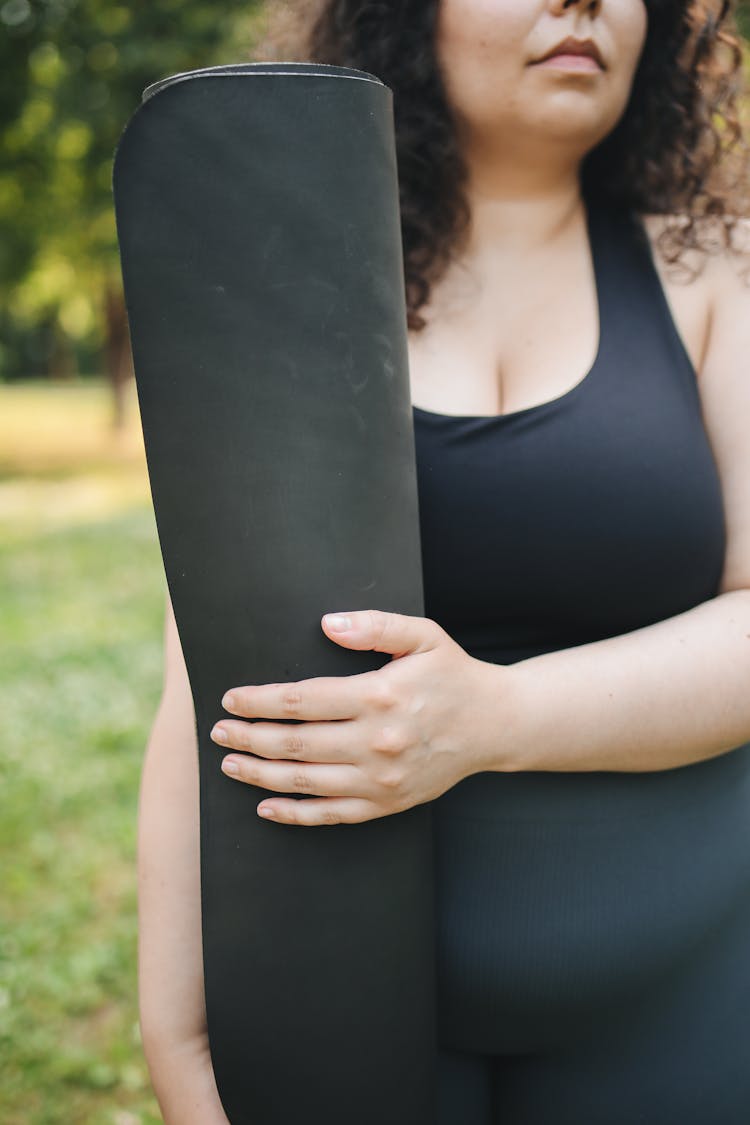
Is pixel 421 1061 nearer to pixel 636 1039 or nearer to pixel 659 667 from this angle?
pixel 636 1039

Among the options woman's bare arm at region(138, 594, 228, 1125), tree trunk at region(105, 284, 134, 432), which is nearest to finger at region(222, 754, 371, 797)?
woman's bare arm at region(138, 594, 228, 1125)

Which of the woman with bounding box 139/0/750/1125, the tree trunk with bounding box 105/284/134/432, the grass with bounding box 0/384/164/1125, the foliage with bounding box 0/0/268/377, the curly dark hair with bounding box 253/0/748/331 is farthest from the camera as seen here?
the tree trunk with bounding box 105/284/134/432

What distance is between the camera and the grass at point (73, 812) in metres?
2.93

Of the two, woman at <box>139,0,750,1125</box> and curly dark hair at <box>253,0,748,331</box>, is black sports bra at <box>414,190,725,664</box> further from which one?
curly dark hair at <box>253,0,748,331</box>

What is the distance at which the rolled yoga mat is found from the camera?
878mm

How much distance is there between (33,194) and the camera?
51.2 ft

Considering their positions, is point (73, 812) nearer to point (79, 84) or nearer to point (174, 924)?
point (174, 924)

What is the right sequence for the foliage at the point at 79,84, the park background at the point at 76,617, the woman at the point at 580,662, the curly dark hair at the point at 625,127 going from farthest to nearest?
the foliage at the point at 79,84 < the park background at the point at 76,617 < the curly dark hair at the point at 625,127 < the woman at the point at 580,662

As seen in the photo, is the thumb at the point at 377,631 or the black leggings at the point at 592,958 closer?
the thumb at the point at 377,631

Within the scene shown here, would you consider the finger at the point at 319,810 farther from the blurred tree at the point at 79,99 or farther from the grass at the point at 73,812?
the blurred tree at the point at 79,99

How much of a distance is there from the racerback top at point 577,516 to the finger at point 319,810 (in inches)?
11.3

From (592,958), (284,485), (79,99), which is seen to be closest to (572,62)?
(284,485)

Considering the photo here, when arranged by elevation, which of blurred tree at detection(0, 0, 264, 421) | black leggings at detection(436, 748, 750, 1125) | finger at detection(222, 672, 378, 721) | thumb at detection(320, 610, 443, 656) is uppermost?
blurred tree at detection(0, 0, 264, 421)

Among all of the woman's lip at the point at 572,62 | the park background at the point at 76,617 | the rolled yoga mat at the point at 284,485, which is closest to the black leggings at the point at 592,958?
the rolled yoga mat at the point at 284,485
